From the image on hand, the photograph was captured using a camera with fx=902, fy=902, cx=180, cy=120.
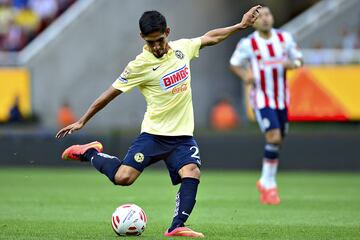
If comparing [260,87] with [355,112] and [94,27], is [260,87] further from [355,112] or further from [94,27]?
[94,27]

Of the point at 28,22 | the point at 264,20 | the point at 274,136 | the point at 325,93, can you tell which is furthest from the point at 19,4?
the point at 274,136

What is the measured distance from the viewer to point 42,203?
12992 mm

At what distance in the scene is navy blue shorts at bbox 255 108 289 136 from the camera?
44.0 feet

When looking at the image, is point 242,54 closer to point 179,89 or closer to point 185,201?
point 179,89

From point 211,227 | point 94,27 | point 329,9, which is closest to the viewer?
point 211,227

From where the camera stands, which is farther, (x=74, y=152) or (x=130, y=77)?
(x=74, y=152)

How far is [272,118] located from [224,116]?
32.7 feet

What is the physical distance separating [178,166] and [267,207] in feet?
12.0

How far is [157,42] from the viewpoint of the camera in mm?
8859

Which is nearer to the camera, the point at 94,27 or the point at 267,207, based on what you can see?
the point at 267,207

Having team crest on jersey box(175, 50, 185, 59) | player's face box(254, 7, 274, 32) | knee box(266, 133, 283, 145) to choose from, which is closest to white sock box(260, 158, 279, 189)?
knee box(266, 133, 283, 145)

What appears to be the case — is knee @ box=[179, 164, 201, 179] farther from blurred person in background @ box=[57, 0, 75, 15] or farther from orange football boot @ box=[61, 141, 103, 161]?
blurred person in background @ box=[57, 0, 75, 15]

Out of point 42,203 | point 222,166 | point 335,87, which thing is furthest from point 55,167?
point 42,203

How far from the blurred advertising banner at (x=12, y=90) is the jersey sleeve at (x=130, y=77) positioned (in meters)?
16.0
